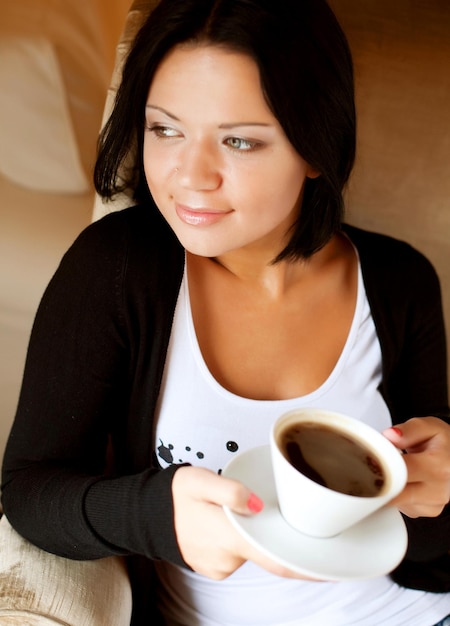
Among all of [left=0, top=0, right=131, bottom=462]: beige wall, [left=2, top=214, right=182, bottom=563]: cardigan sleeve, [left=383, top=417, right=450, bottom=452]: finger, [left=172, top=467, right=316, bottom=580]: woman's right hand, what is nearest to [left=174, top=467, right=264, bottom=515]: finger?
[left=172, top=467, right=316, bottom=580]: woman's right hand

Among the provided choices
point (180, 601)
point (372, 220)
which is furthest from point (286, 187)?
point (180, 601)

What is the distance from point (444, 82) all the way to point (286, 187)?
18.2 inches

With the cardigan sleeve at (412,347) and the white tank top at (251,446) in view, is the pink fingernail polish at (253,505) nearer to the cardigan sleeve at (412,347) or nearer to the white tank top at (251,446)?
the white tank top at (251,446)

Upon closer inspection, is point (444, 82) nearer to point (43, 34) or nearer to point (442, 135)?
point (442, 135)

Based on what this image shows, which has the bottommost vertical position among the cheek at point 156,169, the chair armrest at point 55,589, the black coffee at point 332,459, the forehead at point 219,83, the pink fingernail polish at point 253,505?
the chair armrest at point 55,589

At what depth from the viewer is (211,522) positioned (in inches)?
26.5

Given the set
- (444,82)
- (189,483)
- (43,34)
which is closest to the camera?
(189,483)

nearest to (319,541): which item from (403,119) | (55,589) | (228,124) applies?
(55,589)

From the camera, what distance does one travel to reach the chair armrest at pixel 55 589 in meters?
0.74

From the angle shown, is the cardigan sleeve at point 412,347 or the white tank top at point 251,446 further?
the cardigan sleeve at point 412,347

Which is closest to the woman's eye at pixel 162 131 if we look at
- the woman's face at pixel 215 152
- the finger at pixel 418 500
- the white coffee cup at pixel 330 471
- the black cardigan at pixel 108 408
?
the woman's face at pixel 215 152

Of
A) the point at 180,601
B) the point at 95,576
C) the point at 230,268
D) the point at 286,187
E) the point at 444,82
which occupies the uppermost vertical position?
the point at 444,82

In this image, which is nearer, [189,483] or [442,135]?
[189,483]

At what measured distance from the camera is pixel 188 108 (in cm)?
76
